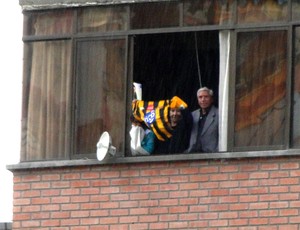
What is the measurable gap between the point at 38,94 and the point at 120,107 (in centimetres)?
108

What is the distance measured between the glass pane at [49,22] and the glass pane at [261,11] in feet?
7.10

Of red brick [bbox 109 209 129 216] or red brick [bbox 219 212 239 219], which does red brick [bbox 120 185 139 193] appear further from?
red brick [bbox 219 212 239 219]

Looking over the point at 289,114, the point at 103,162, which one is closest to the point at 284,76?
the point at 289,114

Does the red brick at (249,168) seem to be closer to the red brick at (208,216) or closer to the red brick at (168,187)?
the red brick at (208,216)

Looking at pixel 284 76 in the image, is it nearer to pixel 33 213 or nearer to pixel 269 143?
pixel 269 143

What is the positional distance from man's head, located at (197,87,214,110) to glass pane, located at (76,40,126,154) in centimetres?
97

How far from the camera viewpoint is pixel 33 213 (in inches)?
1196

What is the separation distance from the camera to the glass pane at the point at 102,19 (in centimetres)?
3073

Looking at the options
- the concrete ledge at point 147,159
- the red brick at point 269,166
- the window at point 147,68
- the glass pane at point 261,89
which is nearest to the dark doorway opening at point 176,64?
the window at point 147,68

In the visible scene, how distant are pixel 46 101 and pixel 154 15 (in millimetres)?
1704

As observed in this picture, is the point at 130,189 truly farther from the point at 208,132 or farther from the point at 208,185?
the point at 208,132

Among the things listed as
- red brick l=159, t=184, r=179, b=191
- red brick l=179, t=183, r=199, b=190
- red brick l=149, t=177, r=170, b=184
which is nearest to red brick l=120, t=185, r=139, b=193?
red brick l=149, t=177, r=170, b=184

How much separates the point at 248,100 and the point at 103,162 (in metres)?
1.90

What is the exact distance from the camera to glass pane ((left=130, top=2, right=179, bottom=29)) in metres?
30.6
